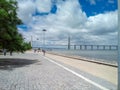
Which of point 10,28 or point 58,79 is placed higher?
point 10,28

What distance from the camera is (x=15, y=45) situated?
95.3ft

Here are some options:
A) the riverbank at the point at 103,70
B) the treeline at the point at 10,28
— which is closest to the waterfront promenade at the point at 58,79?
the riverbank at the point at 103,70

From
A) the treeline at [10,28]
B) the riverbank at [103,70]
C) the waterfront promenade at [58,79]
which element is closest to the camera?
the waterfront promenade at [58,79]

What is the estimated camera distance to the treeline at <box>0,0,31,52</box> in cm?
2533

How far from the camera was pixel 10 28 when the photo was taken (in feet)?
87.3

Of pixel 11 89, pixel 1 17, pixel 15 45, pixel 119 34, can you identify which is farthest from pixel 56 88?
pixel 15 45

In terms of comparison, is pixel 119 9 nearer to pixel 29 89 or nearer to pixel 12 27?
pixel 29 89

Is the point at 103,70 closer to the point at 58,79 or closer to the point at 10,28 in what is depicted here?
the point at 58,79

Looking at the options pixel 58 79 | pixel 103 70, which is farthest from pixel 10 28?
pixel 58 79

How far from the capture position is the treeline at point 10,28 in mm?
25328

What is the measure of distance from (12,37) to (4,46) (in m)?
2.01

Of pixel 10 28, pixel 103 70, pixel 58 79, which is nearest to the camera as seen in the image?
pixel 58 79

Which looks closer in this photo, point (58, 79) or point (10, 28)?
point (58, 79)

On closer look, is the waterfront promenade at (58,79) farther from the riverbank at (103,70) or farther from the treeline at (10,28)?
the treeline at (10,28)
